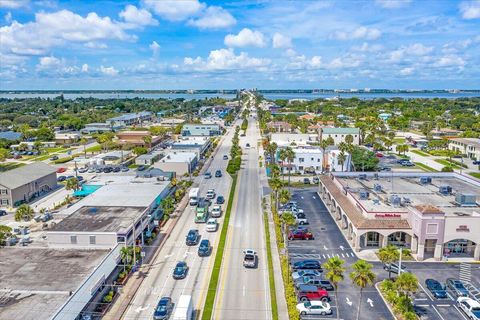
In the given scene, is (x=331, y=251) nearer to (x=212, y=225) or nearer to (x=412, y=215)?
(x=412, y=215)

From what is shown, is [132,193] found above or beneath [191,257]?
above

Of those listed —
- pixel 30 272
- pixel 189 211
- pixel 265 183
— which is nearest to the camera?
pixel 30 272

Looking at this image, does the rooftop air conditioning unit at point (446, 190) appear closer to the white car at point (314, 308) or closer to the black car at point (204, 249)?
the white car at point (314, 308)

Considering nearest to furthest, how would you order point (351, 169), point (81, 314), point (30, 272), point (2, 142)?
1. point (81, 314)
2. point (30, 272)
3. point (351, 169)
4. point (2, 142)

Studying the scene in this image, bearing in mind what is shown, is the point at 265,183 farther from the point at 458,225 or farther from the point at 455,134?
the point at 455,134

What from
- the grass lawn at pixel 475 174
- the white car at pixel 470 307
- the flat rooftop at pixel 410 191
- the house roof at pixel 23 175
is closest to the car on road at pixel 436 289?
the white car at pixel 470 307

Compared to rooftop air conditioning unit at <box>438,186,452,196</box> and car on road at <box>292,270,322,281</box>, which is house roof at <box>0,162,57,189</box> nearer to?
car on road at <box>292,270,322,281</box>

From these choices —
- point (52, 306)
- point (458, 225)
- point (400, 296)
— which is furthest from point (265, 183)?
point (52, 306)
